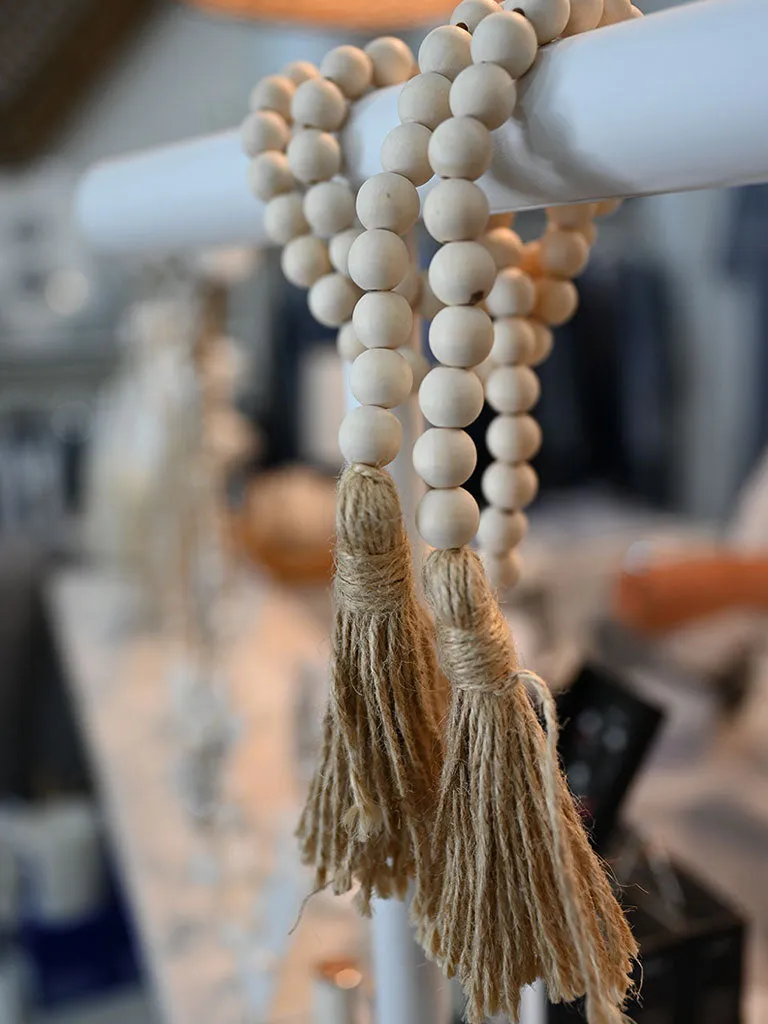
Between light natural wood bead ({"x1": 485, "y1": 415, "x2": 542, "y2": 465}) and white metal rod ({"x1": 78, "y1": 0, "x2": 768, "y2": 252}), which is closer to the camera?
white metal rod ({"x1": 78, "y1": 0, "x2": 768, "y2": 252})

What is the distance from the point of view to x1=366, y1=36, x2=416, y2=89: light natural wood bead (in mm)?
309

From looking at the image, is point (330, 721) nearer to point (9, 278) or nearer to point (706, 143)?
point (706, 143)

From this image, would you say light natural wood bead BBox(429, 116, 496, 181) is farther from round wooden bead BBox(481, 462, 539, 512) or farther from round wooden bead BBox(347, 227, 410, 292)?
round wooden bead BBox(481, 462, 539, 512)

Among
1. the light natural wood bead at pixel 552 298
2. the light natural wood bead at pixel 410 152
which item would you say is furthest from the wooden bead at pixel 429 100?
the light natural wood bead at pixel 552 298

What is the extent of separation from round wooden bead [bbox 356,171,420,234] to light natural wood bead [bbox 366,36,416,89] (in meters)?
0.08

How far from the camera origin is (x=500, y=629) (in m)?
0.24

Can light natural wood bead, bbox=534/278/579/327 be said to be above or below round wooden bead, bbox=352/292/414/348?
above

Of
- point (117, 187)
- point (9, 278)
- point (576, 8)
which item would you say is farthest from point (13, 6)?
point (576, 8)

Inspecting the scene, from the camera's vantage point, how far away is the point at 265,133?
31cm

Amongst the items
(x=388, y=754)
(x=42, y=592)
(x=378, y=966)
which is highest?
(x=388, y=754)

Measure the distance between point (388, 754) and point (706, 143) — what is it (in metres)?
0.17

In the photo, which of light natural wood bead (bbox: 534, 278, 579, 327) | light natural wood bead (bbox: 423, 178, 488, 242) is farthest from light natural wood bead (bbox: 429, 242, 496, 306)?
light natural wood bead (bbox: 534, 278, 579, 327)

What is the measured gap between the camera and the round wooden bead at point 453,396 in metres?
0.24

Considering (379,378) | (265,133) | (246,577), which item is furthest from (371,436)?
(246,577)
